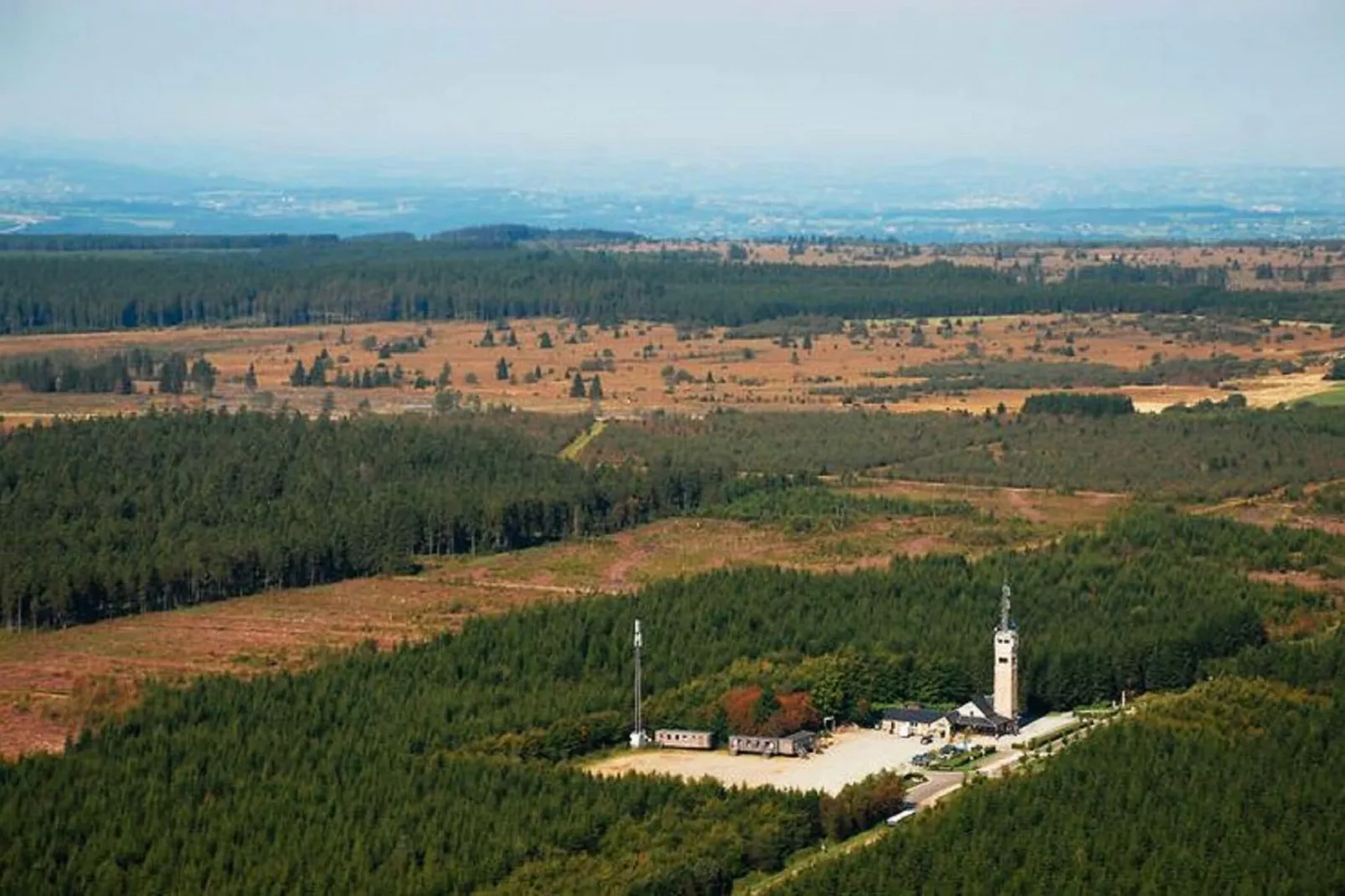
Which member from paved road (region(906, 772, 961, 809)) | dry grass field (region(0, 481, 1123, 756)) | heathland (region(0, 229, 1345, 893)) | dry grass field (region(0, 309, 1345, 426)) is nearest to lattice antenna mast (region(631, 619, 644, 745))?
Result: heathland (region(0, 229, 1345, 893))

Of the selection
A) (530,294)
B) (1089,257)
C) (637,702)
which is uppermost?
(637,702)

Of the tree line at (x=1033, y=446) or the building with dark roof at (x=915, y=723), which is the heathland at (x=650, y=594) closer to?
the tree line at (x=1033, y=446)

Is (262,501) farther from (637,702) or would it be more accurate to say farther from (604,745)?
(604,745)

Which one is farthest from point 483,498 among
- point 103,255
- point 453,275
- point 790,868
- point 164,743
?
point 103,255

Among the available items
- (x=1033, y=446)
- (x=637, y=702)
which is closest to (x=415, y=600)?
(x=637, y=702)

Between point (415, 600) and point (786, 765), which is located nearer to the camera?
point (786, 765)
